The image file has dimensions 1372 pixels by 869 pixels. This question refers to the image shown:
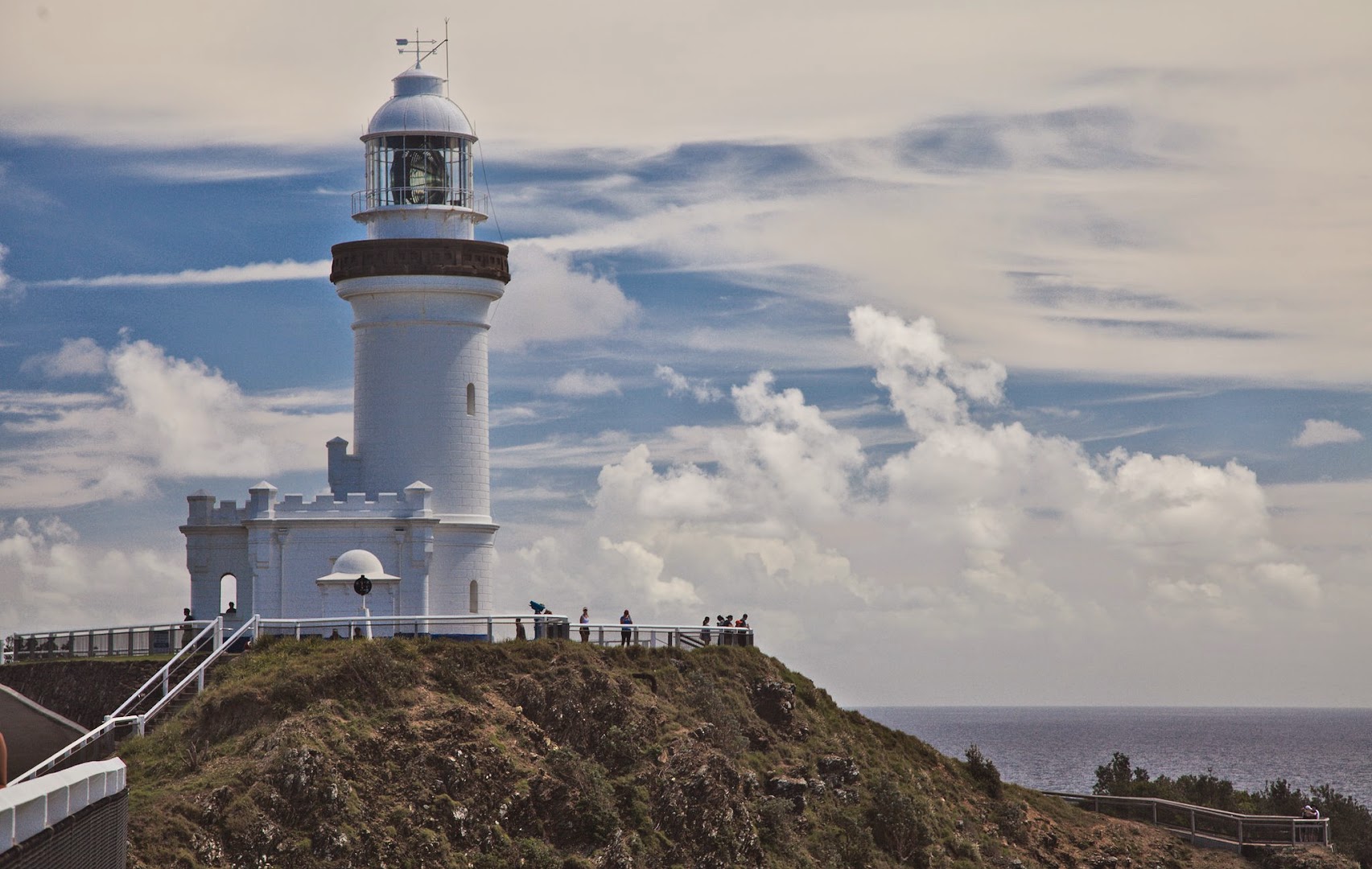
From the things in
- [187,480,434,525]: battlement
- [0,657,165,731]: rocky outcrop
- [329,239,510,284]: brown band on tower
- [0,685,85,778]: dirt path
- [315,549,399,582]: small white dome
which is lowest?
[0,685,85,778]: dirt path

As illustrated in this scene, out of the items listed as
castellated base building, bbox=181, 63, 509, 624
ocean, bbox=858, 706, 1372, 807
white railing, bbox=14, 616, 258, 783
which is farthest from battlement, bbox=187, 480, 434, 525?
ocean, bbox=858, 706, 1372, 807

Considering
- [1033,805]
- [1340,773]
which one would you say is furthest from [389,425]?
[1340,773]

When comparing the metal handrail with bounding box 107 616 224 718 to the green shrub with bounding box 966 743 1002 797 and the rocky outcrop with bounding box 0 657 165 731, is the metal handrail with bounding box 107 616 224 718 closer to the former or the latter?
the rocky outcrop with bounding box 0 657 165 731

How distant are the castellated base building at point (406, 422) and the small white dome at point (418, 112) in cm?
5

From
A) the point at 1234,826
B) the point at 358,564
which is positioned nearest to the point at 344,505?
the point at 358,564

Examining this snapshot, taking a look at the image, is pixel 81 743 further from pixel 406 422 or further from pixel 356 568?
pixel 406 422

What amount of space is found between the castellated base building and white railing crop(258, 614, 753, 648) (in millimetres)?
4130

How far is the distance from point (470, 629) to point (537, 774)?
7.32 meters

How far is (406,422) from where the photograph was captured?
153 feet

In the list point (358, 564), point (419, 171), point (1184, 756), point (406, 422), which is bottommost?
point (1184, 756)

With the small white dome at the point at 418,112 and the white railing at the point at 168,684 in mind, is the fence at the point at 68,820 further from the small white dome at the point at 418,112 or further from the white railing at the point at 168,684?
the small white dome at the point at 418,112

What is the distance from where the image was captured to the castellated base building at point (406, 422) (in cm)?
4444

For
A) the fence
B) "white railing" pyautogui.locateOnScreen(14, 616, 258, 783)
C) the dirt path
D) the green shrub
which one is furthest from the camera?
the green shrub

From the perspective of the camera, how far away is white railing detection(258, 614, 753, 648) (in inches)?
1513
